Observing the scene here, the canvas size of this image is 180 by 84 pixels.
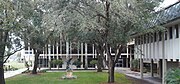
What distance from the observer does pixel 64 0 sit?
19750 millimetres

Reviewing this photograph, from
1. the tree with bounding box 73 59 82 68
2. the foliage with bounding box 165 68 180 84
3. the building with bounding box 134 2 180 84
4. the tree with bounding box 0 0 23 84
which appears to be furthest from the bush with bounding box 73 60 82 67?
the foliage with bounding box 165 68 180 84

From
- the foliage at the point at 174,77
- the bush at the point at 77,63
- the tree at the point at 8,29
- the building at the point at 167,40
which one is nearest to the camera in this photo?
the foliage at the point at 174,77

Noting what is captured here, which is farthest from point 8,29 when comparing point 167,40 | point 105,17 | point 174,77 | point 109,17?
point 167,40

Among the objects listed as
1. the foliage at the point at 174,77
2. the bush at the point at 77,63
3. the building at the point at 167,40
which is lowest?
Answer: the bush at the point at 77,63

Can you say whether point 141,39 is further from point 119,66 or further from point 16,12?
point 119,66

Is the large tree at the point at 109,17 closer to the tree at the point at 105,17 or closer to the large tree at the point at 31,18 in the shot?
the tree at the point at 105,17

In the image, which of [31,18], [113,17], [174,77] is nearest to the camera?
[174,77]

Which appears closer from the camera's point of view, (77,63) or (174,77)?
(174,77)

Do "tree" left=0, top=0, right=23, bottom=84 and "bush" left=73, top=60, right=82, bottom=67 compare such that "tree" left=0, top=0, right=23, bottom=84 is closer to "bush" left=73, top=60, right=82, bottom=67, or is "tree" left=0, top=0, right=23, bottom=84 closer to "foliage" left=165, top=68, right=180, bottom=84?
"foliage" left=165, top=68, right=180, bottom=84

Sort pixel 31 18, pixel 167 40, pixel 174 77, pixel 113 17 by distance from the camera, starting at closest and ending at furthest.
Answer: pixel 174 77
pixel 113 17
pixel 31 18
pixel 167 40

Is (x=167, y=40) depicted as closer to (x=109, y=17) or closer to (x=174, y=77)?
(x=109, y=17)

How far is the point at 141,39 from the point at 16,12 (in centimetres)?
1719

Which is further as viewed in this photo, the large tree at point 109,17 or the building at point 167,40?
the building at point 167,40

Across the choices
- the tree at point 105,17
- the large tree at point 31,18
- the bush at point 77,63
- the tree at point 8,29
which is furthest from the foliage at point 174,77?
Result: the bush at point 77,63
